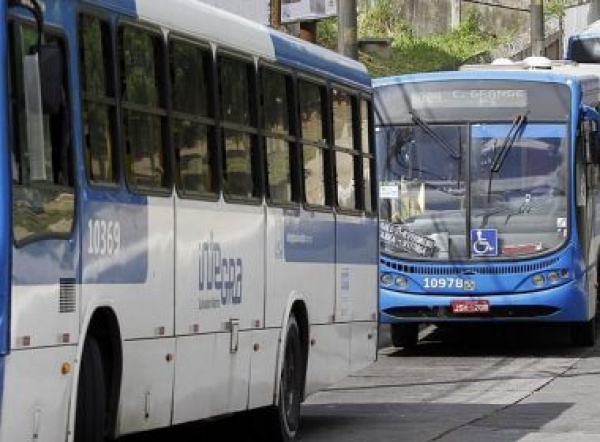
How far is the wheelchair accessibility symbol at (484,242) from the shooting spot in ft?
73.0

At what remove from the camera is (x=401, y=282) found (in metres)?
22.4

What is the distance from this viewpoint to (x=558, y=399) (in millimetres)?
17422

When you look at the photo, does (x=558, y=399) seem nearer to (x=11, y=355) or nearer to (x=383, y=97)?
(x=383, y=97)

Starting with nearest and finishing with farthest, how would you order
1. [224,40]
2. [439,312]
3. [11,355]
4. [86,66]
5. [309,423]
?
[11,355] → [86,66] → [224,40] → [309,423] → [439,312]

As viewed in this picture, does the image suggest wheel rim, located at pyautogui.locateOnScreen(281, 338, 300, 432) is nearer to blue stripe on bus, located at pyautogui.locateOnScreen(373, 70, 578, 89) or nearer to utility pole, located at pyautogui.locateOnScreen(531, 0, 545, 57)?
blue stripe on bus, located at pyautogui.locateOnScreen(373, 70, 578, 89)

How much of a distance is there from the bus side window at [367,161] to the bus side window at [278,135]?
217 cm

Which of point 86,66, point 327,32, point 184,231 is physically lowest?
point 184,231

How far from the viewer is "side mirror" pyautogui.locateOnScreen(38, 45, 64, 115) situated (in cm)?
878

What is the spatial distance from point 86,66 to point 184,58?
5.88 ft

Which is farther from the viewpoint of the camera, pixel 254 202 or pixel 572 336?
pixel 572 336

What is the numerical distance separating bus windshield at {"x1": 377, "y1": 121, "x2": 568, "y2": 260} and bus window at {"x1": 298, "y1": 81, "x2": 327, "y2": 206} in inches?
295

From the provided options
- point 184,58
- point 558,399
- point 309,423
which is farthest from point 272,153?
point 558,399

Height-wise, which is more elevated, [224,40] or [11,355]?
[224,40]

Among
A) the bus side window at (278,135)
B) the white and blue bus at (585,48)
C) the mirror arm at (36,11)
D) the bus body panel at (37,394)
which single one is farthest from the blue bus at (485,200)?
the white and blue bus at (585,48)
